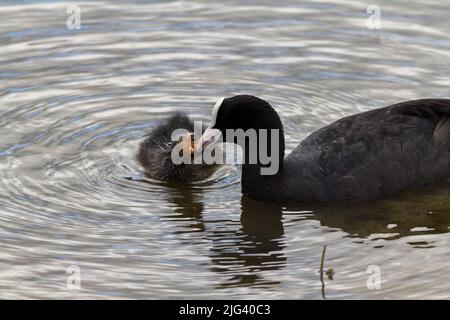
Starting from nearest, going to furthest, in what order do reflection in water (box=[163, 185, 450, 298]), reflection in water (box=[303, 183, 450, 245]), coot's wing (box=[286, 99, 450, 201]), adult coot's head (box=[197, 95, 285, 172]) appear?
reflection in water (box=[163, 185, 450, 298]) < reflection in water (box=[303, 183, 450, 245]) < adult coot's head (box=[197, 95, 285, 172]) < coot's wing (box=[286, 99, 450, 201])

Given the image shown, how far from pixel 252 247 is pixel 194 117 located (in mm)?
2797

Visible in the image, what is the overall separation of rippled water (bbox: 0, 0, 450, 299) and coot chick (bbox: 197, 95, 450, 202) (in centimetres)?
16

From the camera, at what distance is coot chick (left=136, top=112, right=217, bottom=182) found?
1009 cm

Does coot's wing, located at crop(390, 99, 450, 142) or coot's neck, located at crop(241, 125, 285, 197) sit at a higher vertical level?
coot's wing, located at crop(390, 99, 450, 142)

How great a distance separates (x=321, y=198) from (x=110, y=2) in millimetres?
5784

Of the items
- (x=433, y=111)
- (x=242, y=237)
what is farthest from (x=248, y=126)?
(x=433, y=111)

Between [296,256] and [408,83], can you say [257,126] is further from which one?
[408,83]

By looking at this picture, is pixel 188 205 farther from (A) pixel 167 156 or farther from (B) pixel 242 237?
(B) pixel 242 237

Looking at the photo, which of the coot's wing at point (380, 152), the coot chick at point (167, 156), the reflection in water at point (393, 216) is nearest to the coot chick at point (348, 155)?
the coot's wing at point (380, 152)

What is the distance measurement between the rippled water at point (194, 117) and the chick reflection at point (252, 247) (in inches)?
0.7

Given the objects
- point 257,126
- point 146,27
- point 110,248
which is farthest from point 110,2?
point 110,248

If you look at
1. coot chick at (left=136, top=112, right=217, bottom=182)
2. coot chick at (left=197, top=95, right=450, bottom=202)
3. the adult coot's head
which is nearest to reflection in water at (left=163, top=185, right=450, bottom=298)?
coot chick at (left=197, top=95, right=450, bottom=202)

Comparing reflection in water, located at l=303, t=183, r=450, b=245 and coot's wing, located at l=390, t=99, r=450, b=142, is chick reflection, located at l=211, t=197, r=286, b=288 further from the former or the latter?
coot's wing, located at l=390, t=99, r=450, b=142

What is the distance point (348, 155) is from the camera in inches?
371
